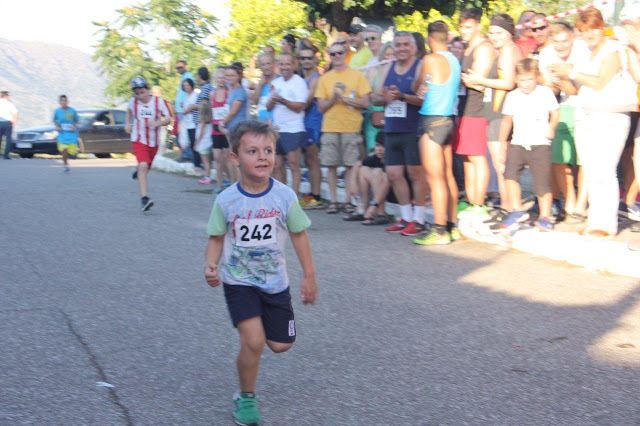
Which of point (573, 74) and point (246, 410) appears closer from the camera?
point (246, 410)

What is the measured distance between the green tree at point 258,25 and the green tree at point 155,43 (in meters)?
4.00

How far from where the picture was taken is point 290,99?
1062cm

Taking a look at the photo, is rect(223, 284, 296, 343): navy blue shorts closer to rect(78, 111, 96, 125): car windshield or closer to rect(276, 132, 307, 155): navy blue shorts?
rect(276, 132, 307, 155): navy blue shorts

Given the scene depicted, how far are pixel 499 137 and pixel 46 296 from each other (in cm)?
499

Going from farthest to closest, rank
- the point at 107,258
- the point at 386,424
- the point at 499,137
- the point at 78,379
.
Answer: the point at 499,137, the point at 107,258, the point at 78,379, the point at 386,424

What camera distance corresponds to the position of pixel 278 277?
3.71 m

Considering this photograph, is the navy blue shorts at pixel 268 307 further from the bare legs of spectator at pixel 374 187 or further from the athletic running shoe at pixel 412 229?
the bare legs of spectator at pixel 374 187

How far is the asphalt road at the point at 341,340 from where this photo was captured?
3.75m

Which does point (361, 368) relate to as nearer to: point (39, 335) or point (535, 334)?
point (535, 334)

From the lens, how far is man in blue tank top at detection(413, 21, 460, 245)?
8.04m

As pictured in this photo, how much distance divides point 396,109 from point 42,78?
299 feet

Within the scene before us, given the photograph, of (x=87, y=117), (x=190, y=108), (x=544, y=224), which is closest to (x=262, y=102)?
(x=190, y=108)

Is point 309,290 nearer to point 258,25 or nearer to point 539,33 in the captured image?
point 539,33

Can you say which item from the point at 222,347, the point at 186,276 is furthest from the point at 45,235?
the point at 222,347
